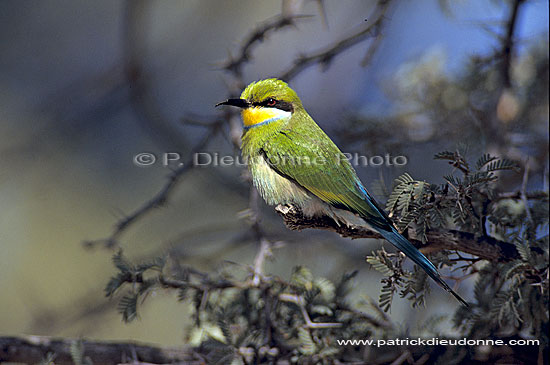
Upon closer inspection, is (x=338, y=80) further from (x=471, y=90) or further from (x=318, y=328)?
(x=318, y=328)

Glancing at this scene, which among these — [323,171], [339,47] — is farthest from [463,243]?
[339,47]

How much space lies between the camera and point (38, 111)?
3938 millimetres

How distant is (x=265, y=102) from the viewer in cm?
188

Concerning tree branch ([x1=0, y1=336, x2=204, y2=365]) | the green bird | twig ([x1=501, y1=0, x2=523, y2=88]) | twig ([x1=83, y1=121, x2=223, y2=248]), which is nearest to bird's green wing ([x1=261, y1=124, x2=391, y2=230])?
the green bird

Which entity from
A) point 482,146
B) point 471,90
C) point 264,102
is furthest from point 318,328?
point 471,90

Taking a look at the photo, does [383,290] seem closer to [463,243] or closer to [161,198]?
[463,243]

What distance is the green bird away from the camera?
5.38 feet

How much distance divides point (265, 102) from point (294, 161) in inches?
9.9

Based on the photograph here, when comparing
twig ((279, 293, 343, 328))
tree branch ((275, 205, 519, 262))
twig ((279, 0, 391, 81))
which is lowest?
twig ((279, 293, 343, 328))

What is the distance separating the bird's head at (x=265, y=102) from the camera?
1858mm

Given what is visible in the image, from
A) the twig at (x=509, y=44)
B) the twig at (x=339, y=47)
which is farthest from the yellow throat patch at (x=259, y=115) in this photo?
the twig at (x=509, y=44)

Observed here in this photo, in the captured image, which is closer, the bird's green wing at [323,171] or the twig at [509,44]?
the bird's green wing at [323,171]

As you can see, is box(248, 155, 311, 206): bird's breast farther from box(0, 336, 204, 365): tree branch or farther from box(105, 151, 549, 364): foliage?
box(0, 336, 204, 365): tree branch

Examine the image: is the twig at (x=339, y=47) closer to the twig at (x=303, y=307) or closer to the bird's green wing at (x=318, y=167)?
the bird's green wing at (x=318, y=167)
